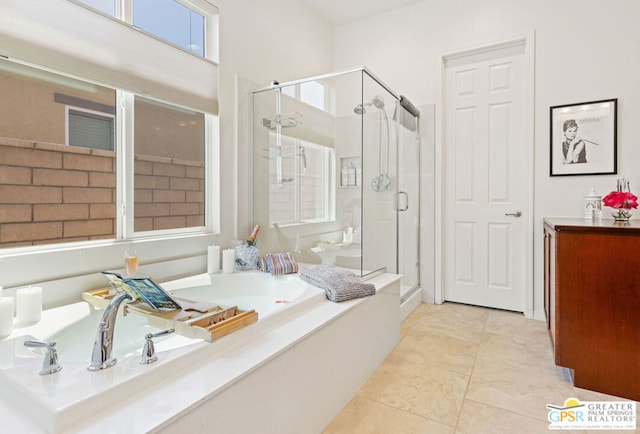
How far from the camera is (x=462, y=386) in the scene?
1.95 m

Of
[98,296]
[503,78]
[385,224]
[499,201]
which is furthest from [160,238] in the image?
[503,78]

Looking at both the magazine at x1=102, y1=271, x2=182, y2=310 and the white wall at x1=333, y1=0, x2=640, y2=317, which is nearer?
the magazine at x1=102, y1=271, x2=182, y2=310

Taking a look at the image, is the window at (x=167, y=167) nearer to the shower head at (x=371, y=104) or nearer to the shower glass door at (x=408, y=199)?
the shower head at (x=371, y=104)

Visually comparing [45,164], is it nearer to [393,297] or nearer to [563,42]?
[393,297]

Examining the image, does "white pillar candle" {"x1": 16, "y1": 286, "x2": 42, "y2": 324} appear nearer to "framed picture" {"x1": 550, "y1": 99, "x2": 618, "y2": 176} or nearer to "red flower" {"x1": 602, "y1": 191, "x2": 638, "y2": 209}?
"red flower" {"x1": 602, "y1": 191, "x2": 638, "y2": 209}

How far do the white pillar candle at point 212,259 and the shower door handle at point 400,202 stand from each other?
155cm

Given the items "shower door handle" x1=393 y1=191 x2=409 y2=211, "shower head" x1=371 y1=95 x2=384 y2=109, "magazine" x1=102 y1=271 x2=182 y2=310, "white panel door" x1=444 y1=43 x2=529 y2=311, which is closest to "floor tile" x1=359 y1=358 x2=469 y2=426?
"magazine" x1=102 y1=271 x2=182 y2=310

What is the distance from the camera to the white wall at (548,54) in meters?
2.70

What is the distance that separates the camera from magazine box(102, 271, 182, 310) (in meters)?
1.36

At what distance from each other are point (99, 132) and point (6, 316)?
3.40ft

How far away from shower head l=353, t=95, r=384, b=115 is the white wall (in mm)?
998

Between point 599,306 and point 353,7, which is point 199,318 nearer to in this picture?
point 599,306

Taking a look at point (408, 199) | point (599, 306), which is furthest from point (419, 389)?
point (408, 199)

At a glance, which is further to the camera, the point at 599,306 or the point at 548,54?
the point at 548,54
